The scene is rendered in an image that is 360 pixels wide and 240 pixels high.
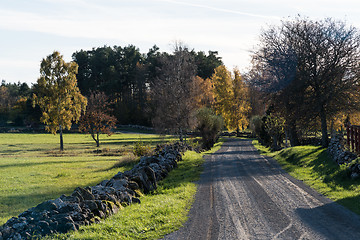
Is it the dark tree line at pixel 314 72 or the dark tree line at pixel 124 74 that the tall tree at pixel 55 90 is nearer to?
the dark tree line at pixel 314 72

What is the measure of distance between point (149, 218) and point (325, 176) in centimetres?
1039

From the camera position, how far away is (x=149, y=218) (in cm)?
1080

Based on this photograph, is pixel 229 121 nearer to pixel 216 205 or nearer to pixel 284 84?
pixel 284 84

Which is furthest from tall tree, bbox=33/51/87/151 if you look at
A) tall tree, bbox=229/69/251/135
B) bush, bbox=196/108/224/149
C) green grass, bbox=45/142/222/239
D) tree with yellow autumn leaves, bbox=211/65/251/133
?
green grass, bbox=45/142/222/239

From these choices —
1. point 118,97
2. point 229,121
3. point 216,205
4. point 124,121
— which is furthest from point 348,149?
point 118,97

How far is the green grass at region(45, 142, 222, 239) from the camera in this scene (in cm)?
920

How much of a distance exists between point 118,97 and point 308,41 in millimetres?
83238

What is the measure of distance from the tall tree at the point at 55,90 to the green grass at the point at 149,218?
128 ft

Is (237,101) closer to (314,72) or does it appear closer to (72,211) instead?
(314,72)

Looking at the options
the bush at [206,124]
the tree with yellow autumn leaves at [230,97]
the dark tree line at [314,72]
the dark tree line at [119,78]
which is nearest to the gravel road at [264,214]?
the dark tree line at [314,72]

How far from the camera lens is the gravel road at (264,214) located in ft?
30.2

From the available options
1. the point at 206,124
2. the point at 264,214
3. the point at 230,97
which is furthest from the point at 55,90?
the point at 264,214

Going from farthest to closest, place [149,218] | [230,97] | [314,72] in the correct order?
1. [230,97]
2. [314,72]
3. [149,218]

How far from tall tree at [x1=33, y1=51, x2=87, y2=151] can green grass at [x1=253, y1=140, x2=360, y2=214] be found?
3588 centimetres
